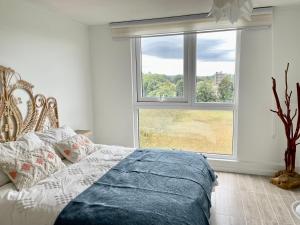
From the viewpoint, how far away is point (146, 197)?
5.54 ft

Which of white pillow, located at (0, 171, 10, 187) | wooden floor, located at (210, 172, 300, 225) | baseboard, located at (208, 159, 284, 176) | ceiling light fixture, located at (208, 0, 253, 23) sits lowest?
wooden floor, located at (210, 172, 300, 225)

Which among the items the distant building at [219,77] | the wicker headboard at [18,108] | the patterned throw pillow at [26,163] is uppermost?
the distant building at [219,77]

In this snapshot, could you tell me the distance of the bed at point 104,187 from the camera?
1529 millimetres

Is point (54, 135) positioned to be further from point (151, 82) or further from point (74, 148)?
point (151, 82)

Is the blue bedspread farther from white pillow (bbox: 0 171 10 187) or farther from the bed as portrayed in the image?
white pillow (bbox: 0 171 10 187)

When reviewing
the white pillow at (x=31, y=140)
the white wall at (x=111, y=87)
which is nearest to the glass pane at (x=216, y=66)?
the white wall at (x=111, y=87)

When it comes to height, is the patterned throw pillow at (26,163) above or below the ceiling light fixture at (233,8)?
below

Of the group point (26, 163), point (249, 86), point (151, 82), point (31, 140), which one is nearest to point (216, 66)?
point (249, 86)

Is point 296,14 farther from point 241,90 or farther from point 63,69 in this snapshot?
point 63,69

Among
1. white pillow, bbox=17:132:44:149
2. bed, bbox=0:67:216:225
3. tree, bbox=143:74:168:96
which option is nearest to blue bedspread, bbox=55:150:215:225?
bed, bbox=0:67:216:225

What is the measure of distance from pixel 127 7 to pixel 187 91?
1485mm

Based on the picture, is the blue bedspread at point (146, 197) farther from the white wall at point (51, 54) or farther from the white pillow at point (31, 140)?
the white wall at point (51, 54)

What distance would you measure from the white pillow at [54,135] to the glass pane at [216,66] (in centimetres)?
198

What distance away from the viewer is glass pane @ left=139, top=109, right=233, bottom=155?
364 cm
